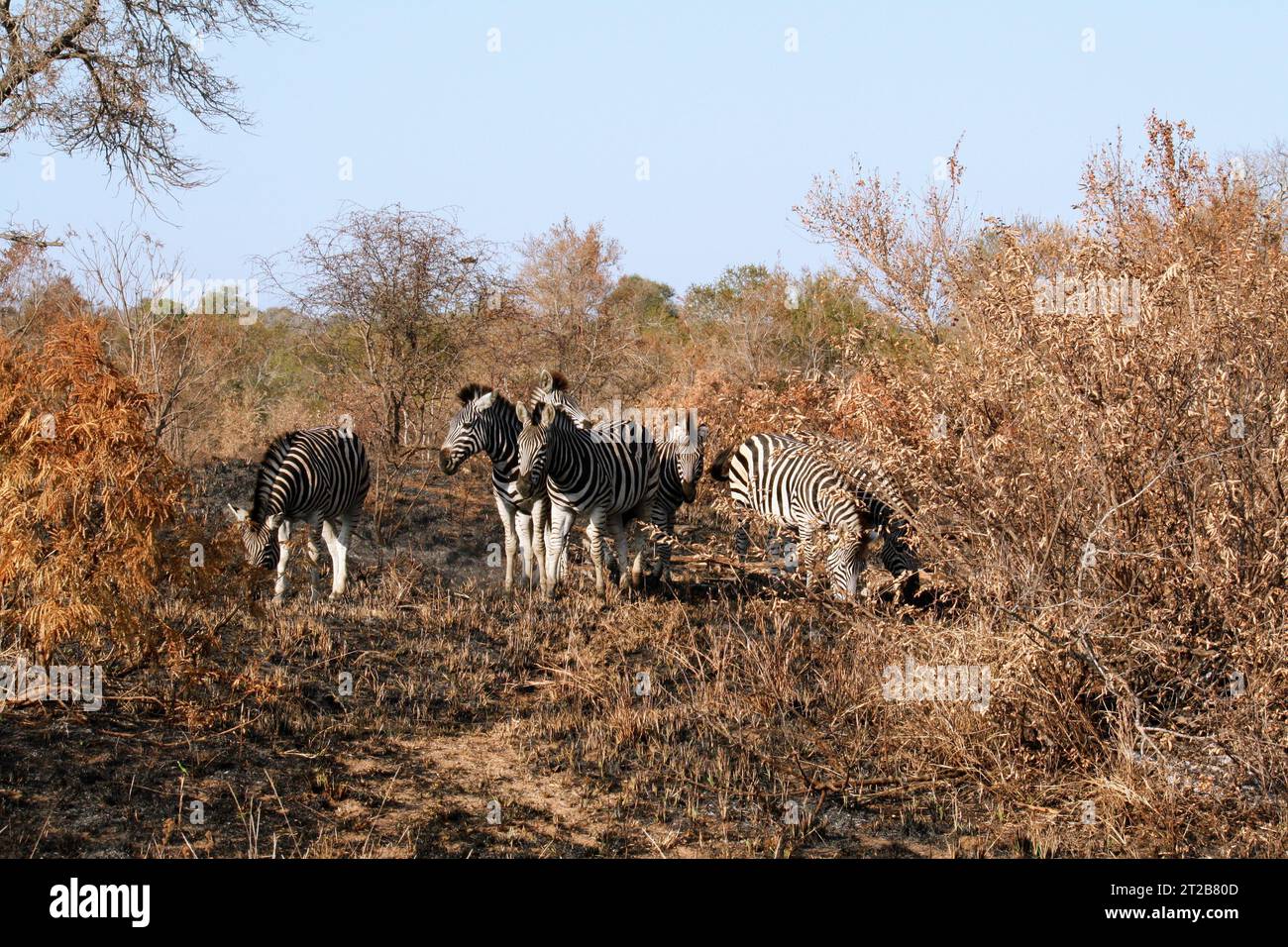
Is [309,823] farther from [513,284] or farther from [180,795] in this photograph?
[513,284]

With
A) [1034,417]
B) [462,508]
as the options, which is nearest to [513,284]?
[462,508]

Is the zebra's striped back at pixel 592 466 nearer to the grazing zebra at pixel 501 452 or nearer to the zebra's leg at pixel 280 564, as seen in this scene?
the grazing zebra at pixel 501 452

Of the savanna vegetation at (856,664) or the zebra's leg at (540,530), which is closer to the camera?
the savanna vegetation at (856,664)

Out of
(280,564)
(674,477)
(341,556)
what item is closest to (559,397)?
(674,477)

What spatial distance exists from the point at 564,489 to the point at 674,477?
1677 mm

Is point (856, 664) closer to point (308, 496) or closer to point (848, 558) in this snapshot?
point (848, 558)

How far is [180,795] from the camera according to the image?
5.50 metres

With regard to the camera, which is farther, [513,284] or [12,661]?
[513,284]

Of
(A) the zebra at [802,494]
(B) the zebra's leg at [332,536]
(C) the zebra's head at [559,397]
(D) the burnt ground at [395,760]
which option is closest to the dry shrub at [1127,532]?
(D) the burnt ground at [395,760]

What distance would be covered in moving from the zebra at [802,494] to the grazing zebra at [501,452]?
201 centimetres

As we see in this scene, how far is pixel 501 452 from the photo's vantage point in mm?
11016

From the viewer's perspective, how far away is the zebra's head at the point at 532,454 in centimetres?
1049

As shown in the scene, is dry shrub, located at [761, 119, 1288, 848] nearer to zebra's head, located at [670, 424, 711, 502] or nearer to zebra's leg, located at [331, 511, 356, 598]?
zebra's head, located at [670, 424, 711, 502]
